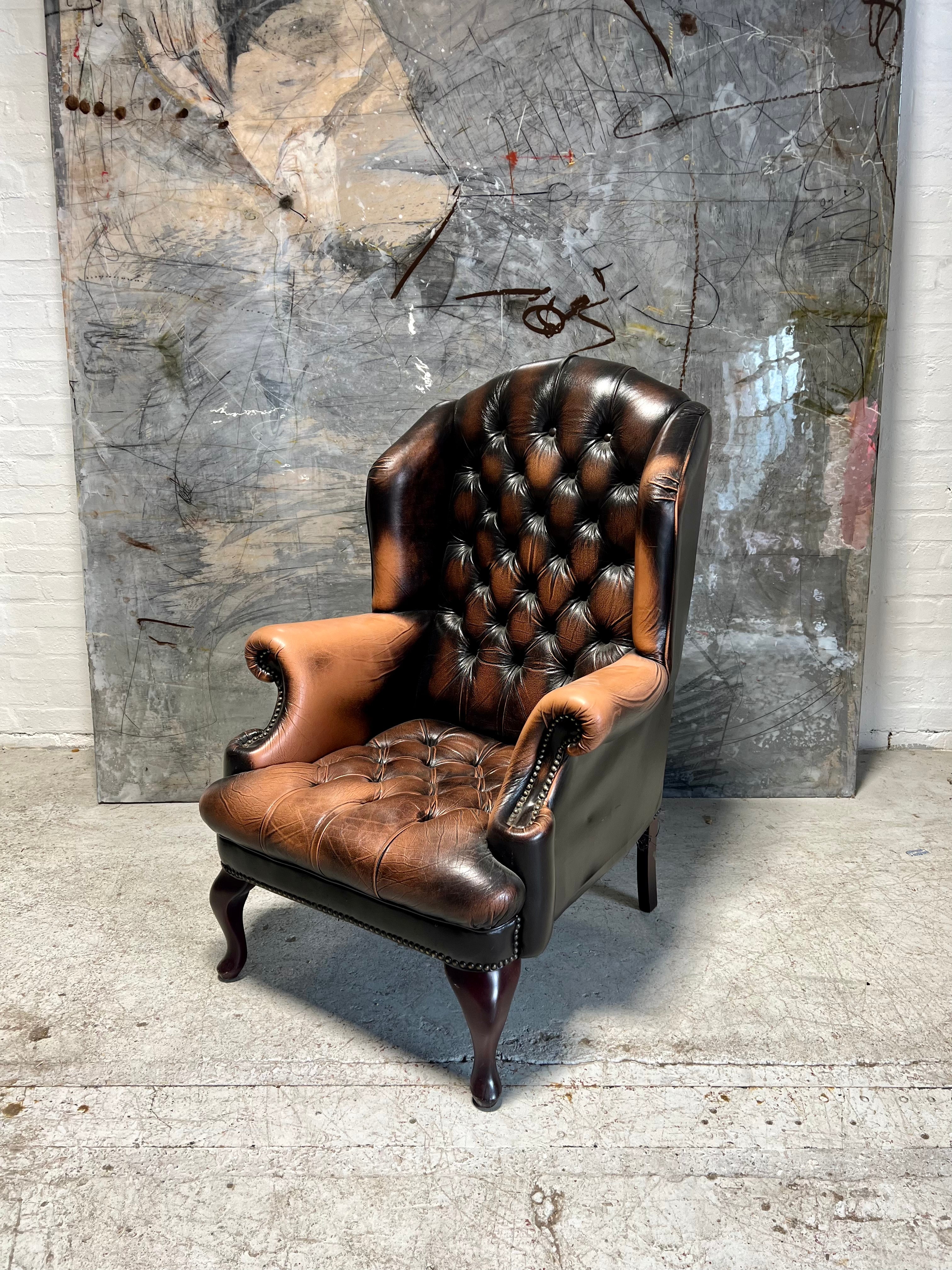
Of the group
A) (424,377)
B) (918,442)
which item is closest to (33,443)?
(424,377)

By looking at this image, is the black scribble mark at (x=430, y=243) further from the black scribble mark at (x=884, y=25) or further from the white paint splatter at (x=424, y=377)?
the black scribble mark at (x=884, y=25)

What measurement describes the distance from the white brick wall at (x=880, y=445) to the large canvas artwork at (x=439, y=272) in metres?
0.28

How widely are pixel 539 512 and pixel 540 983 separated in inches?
37.2

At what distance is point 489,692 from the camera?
1.95m

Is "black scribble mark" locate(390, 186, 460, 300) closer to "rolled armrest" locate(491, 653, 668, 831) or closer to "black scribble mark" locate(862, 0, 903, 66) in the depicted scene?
"black scribble mark" locate(862, 0, 903, 66)

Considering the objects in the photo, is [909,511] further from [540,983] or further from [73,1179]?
[73,1179]

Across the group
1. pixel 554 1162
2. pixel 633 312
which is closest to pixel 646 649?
pixel 554 1162

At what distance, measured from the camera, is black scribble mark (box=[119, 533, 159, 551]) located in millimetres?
2504

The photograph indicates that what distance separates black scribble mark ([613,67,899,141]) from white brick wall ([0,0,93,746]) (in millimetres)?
1614

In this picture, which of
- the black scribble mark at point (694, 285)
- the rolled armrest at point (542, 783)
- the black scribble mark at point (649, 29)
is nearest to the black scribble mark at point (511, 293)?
the black scribble mark at point (694, 285)

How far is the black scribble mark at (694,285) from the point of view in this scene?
7.62ft

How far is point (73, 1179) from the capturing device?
52.3 inches

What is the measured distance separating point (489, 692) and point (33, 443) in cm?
170

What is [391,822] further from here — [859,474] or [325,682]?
[859,474]
